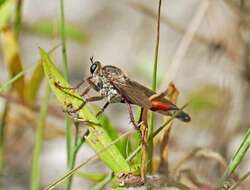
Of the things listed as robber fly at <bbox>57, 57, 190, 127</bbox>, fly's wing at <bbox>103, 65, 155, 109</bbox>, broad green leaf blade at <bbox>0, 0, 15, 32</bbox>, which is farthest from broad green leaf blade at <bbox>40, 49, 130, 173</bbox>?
broad green leaf blade at <bbox>0, 0, 15, 32</bbox>

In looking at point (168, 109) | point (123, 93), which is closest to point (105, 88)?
point (123, 93)

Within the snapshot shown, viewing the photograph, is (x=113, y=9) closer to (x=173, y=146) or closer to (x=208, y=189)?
(x=173, y=146)

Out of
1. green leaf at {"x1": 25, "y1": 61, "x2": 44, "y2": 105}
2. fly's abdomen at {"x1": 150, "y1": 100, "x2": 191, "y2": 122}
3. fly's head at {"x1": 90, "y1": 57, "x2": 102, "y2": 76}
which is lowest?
fly's abdomen at {"x1": 150, "y1": 100, "x2": 191, "y2": 122}

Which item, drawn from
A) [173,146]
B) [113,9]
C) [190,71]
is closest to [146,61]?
[190,71]

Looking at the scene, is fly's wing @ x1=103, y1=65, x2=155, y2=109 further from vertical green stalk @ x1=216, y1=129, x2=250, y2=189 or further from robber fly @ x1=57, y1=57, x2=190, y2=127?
vertical green stalk @ x1=216, y1=129, x2=250, y2=189

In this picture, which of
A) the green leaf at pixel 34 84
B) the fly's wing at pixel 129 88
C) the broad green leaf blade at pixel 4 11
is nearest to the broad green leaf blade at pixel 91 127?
the fly's wing at pixel 129 88
